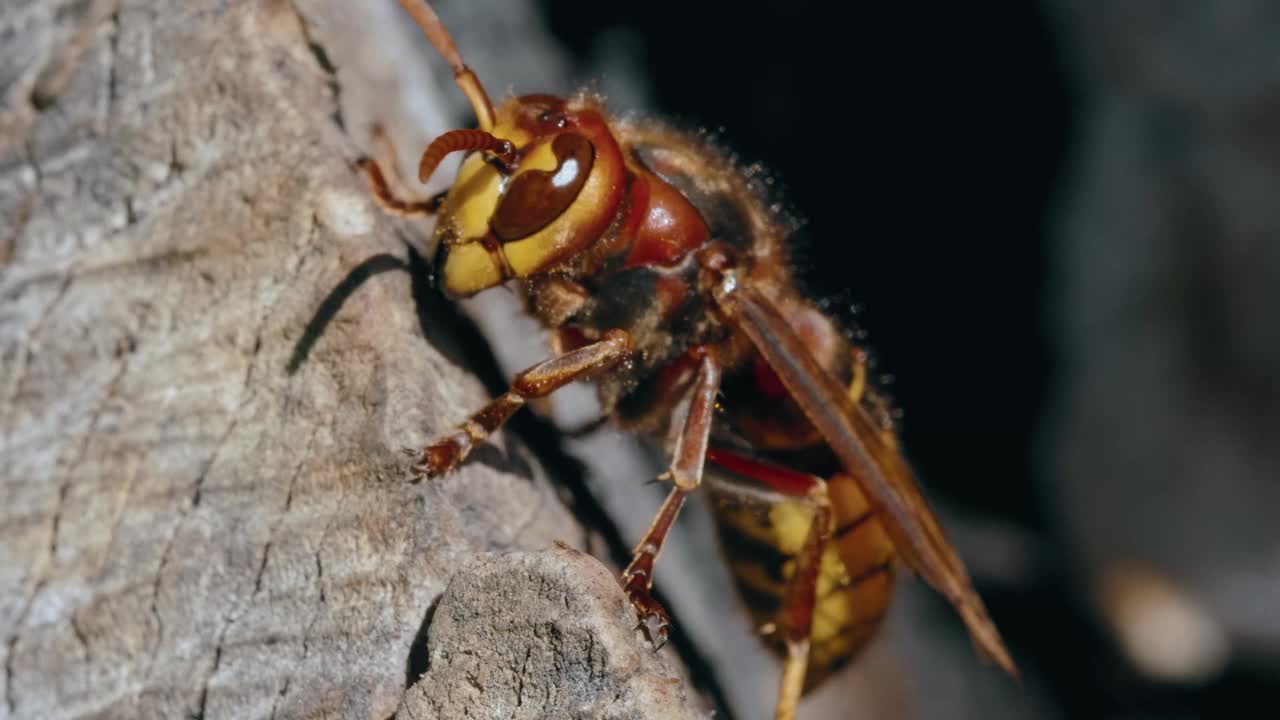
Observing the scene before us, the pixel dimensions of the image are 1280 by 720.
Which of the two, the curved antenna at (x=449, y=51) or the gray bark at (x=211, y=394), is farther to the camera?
the curved antenna at (x=449, y=51)

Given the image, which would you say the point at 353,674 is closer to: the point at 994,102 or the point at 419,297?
the point at 419,297

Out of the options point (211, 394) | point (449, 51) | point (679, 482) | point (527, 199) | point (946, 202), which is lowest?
point (946, 202)

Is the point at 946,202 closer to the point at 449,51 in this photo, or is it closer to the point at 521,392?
the point at 449,51

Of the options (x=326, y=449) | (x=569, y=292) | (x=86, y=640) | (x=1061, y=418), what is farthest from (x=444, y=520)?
(x=1061, y=418)

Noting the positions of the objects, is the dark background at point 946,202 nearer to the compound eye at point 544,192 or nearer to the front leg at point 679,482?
the front leg at point 679,482

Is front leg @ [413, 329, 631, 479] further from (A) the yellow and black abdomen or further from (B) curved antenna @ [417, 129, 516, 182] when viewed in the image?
(A) the yellow and black abdomen

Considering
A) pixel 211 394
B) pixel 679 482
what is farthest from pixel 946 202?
pixel 211 394

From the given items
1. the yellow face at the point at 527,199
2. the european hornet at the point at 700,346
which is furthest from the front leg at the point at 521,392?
the yellow face at the point at 527,199
